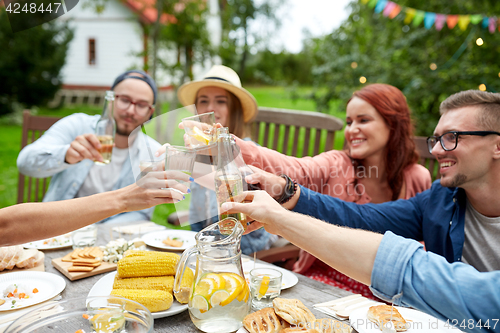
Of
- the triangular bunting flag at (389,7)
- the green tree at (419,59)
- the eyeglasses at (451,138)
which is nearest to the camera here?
the eyeglasses at (451,138)

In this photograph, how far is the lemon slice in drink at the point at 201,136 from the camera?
118cm

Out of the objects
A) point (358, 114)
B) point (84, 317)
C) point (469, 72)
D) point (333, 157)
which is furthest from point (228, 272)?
point (469, 72)

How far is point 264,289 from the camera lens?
125 cm

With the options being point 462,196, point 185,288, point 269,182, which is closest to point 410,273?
point 185,288

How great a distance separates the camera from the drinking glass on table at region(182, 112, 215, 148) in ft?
3.85

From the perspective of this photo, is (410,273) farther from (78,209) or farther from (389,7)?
(389,7)

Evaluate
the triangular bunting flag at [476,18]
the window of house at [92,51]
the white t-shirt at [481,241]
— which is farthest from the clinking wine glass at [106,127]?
the window of house at [92,51]

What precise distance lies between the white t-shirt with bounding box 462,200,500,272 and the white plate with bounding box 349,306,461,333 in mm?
684

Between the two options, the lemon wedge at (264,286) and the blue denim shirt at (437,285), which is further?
the lemon wedge at (264,286)

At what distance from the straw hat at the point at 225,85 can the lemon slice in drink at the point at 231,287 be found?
69.3 inches

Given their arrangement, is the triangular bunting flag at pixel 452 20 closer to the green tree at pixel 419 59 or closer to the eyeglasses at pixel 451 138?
the green tree at pixel 419 59

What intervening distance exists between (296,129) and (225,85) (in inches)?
25.5

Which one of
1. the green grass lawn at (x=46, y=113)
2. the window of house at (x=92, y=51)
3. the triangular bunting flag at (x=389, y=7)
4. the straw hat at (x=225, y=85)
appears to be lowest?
the green grass lawn at (x=46, y=113)

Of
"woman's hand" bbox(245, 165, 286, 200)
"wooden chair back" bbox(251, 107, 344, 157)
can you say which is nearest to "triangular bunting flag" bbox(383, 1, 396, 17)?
"wooden chair back" bbox(251, 107, 344, 157)
